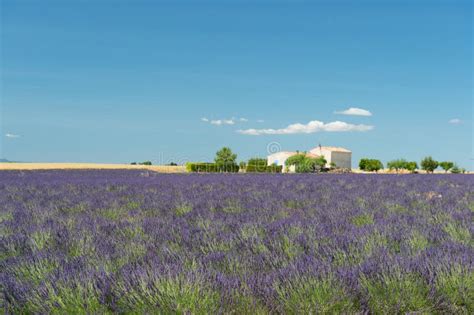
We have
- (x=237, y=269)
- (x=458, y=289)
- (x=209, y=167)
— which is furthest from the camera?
(x=209, y=167)

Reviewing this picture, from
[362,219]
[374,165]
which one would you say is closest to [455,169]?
[374,165]

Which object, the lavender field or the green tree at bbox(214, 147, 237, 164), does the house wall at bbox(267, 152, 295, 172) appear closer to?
the green tree at bbox(214, 147, 237, 164)

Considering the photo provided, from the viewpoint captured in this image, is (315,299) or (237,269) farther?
(237,269)

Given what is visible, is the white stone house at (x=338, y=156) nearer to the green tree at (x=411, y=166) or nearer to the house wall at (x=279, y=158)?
the house wall at (x=279, y=158)

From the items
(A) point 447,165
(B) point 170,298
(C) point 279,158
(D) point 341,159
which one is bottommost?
(B) point 170,298

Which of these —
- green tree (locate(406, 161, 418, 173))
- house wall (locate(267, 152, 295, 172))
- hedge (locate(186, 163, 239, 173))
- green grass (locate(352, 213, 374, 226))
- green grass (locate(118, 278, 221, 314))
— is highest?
house wall (locate(267, 152, 295, 172))

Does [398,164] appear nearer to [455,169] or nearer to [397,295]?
[455,169]

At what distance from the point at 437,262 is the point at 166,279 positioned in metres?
1.85

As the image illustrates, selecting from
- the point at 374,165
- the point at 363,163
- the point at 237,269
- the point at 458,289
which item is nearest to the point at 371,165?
the point at 374,165

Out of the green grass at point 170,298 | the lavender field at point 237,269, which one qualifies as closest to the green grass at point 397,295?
the lavender field at point 237,269

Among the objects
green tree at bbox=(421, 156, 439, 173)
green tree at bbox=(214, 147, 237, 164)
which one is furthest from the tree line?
green tree at bbox=(214, 147, 237, 164)

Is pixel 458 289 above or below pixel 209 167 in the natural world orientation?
below

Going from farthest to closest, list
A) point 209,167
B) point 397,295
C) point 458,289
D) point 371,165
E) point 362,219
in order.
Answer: point 371,165
point 209,167
point 362,219
point 458,289
point 397,295

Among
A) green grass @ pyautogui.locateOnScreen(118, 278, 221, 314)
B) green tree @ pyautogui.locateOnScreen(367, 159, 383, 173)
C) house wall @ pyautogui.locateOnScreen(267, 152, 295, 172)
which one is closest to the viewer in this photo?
green grass @ pyautogui.locateOnScreen(118, 278, 221, 314)
